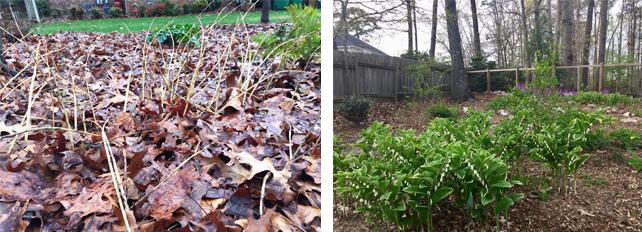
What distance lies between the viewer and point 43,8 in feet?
6.29

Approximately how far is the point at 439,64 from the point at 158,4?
158 centimetres

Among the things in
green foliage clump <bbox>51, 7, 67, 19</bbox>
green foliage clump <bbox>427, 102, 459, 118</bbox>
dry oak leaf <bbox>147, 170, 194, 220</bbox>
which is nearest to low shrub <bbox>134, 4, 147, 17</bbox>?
green foliage clump <bbox>51, 7, 67, 19</bbox>

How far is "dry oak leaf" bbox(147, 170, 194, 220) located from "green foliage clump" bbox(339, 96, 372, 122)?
905 millimetres

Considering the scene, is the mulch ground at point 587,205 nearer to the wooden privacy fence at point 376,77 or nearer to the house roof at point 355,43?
the wooden privacy fence at point 376,77

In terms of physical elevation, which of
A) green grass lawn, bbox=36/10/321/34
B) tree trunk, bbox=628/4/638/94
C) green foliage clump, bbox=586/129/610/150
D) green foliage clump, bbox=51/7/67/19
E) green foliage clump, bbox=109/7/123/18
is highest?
green foliage clump, bbox=51/7/67/19

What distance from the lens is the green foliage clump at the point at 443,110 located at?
142 centimetres

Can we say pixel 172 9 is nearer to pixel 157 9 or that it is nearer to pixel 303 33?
pixel 157 9

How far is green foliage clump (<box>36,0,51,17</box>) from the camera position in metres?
1.89

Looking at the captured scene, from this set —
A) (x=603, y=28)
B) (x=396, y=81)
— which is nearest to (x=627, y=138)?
(x=603, y=28)

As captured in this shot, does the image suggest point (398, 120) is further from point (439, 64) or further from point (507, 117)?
point (507, 117)

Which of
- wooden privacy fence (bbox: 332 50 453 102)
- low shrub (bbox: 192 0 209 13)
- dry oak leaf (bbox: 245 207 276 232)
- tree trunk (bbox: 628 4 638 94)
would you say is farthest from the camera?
low shrub (bbox: 192 0 209 13)

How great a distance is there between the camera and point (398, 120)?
150cm

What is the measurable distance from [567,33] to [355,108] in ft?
2.78

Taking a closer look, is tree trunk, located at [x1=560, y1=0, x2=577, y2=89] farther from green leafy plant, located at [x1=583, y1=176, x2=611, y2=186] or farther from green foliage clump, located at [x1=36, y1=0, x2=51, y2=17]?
green foliage clump, located at [x1=36, y1=0, x2=51, y2=17]
